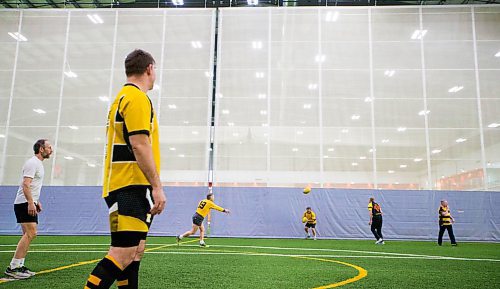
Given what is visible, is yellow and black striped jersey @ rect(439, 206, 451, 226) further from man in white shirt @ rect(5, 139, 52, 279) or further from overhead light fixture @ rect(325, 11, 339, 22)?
man in white shirt @ rect(5, 139, 52, 279)

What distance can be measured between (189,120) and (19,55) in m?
11.9

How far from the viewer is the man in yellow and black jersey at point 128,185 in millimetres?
2695

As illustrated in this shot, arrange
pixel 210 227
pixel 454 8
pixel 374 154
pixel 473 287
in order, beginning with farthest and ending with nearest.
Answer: pixel 454 8, pixel 374 154, pixel 210 227, pixel 473 287

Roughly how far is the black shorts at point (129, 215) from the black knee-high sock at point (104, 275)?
0.44 feet

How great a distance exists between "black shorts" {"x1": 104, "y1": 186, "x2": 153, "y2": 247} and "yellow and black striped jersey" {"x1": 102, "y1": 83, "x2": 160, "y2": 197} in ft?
0.20

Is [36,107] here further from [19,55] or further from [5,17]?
[5,17]

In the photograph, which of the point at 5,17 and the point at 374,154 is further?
the point at 5,17

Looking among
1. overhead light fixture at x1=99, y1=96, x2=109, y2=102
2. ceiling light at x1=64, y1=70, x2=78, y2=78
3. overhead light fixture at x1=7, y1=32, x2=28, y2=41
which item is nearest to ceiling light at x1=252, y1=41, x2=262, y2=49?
overhead light fixture at x1=99, y1=96, x2=109, y2=102

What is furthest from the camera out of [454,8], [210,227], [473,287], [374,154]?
[454,8]

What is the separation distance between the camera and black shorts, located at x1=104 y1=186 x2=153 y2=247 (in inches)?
106

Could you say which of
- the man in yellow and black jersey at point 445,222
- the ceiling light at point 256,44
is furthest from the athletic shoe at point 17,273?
the ceiling light at point 256,44

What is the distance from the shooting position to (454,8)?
2325cm

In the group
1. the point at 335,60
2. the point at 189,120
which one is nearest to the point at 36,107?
the point at 189,120

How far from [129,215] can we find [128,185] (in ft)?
0.72
